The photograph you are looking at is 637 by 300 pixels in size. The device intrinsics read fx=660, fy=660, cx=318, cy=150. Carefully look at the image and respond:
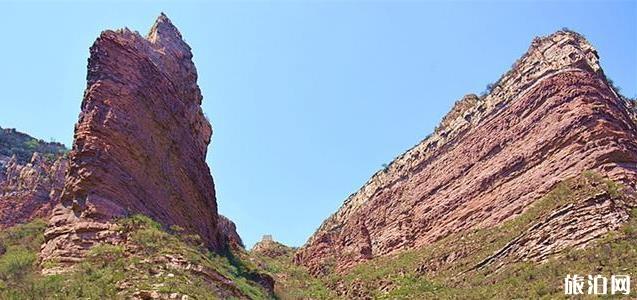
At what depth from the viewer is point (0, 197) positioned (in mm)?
52875

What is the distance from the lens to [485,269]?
1443 inches

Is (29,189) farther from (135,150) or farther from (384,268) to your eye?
(384,268)

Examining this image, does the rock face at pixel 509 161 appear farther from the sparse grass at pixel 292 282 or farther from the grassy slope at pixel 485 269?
the sparse grass at pixel 292 282

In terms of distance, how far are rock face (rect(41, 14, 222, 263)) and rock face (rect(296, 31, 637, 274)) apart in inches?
731

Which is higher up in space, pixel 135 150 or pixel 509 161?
pixel 509 161

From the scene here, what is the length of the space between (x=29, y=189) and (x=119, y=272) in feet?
104

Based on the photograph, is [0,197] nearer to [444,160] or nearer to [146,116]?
[146,116]

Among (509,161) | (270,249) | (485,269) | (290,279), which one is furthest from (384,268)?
(270,249)

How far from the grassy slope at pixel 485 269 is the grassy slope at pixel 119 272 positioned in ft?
39.4

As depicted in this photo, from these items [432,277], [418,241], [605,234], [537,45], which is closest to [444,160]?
[418,241]

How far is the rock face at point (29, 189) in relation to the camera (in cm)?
5088

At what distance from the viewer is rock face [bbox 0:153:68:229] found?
50875 millimetres

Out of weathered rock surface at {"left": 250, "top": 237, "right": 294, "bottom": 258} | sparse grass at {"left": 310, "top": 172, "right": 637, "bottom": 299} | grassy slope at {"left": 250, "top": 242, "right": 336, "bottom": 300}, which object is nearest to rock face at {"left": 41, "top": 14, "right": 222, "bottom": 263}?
grassy slope at {"left": 250, "top": 242, "right": 336, "bottom": 300}

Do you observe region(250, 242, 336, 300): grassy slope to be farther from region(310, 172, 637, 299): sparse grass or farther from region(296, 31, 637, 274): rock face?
region(296, 31, 637, 274): rock face
